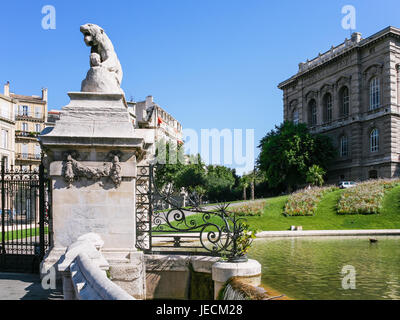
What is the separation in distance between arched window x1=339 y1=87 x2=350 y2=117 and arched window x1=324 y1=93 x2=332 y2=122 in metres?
2.15

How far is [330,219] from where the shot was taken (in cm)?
2558

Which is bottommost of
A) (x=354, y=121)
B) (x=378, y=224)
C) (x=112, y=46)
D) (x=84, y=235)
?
(x=378, y=224)

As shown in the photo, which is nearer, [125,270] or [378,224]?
[125,270]

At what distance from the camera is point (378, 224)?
23875mm

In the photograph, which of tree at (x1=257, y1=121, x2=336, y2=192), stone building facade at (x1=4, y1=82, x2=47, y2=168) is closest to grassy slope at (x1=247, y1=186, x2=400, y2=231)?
tree at (x1=257, y1=121, x2=336, y2=192)

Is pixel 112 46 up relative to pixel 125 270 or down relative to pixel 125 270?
up

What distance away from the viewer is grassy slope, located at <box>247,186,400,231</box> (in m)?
24.0

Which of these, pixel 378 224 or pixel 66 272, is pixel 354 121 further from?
pixel 66 272

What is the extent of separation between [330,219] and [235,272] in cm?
2130

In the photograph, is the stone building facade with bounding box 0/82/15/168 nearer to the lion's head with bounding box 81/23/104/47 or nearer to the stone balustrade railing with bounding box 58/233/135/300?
the lion's head with bounding box 81/23/104/47
